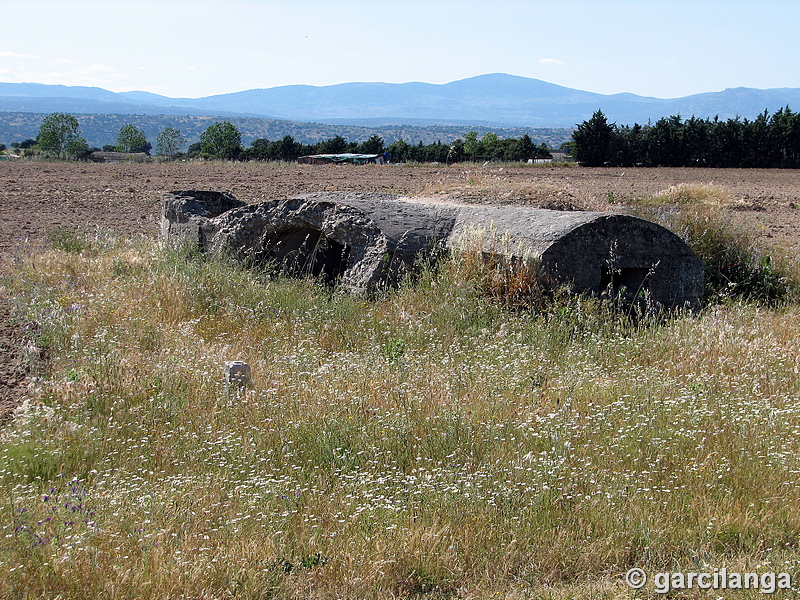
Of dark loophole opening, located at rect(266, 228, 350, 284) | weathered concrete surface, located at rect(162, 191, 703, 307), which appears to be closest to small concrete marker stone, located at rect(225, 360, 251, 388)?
weathered concrete surface, located at rect(162, 191, 703, 307)

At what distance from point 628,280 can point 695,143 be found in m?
50.5

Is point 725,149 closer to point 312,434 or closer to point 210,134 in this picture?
point 312,434

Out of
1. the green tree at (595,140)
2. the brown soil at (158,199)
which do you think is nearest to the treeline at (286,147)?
the green tree at (595,140)

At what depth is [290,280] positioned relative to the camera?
336 inches

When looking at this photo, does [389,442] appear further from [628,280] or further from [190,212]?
[190,212]

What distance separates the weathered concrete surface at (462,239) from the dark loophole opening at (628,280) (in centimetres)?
1

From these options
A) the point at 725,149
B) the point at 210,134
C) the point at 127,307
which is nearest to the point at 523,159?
the point at 725,149

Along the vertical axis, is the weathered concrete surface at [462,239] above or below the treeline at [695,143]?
below

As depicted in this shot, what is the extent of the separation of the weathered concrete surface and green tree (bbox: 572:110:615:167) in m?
47.3

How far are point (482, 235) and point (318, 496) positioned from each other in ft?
15.8

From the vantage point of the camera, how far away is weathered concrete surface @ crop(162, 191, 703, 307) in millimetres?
7715

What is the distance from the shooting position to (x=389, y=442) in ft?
14.7

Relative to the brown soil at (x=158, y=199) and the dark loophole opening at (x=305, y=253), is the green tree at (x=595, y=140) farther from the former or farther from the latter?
the dark loophole opening at (x=305, y=253)

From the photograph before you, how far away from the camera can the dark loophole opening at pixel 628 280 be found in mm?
8094
